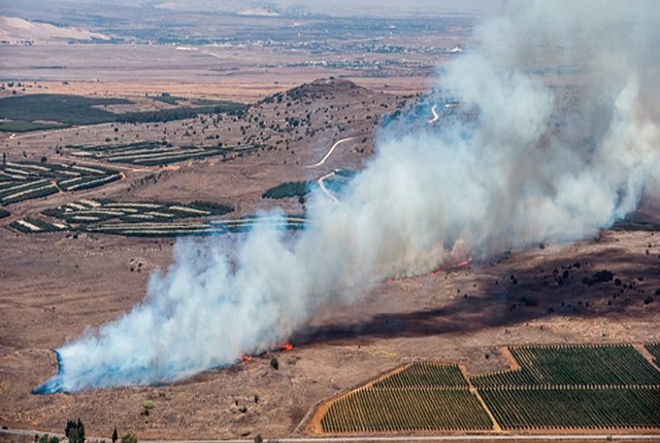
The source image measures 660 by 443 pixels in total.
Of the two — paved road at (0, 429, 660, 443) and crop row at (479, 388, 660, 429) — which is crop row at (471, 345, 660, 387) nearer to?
crop row at (479, 388, 660, 429)

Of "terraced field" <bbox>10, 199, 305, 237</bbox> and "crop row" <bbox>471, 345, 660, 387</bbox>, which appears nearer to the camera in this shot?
"crop row" <bbox>471, 345, 660, 387</bbox>

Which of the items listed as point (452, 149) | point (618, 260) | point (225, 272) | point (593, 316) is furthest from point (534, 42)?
point (225, 272)

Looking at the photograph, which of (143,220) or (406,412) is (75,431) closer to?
(406,412)

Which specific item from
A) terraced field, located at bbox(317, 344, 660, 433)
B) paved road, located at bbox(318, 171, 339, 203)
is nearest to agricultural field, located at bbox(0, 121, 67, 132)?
paved road, located at bbox(318, 171, 339, 203)

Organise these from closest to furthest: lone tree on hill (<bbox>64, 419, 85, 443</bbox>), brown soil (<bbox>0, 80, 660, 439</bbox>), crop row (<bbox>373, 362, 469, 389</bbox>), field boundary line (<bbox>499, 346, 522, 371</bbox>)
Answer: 1. lone tree on hill (<bbox>64, 419, 85, 443</bbox>)
2. brown soil (<bbox>0, 80, 660, 439</bbox>)
3. crop row (<bbox>373, 362, 469, 389</bbox>)
4. field boundary line (<bbox>499, 346, 522, 371</bbox>)

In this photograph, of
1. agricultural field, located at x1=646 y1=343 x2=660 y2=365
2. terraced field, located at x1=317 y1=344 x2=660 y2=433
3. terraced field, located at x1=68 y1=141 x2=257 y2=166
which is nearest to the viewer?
terraced field, located at x1=317 y1=344 x2=660 y2=433
